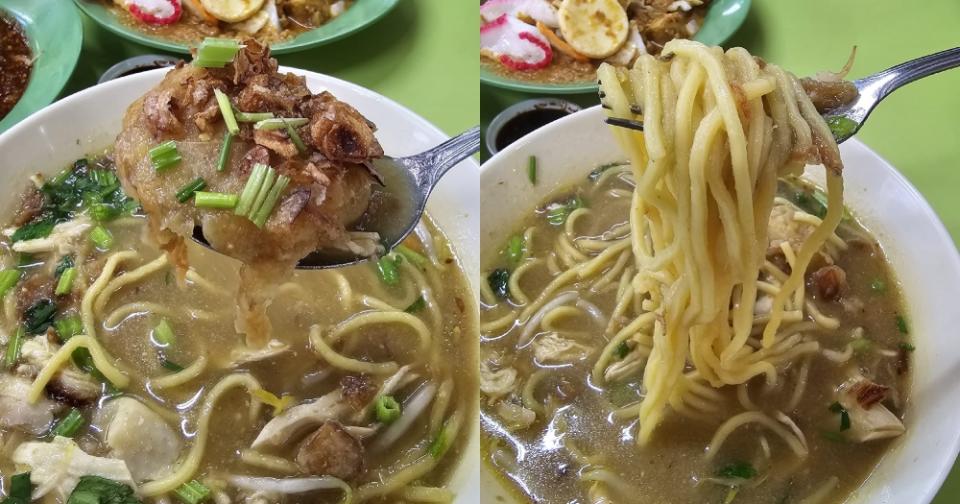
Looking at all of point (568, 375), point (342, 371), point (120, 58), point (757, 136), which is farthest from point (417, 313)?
point (120, 58)

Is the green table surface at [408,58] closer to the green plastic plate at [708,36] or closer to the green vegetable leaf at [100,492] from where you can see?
the green plastic plate at [708,36]

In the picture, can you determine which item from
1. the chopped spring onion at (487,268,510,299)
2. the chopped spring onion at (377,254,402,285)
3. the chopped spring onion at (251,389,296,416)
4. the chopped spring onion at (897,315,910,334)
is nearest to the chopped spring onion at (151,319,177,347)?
the chopped spring onion at (251,389,296,416)

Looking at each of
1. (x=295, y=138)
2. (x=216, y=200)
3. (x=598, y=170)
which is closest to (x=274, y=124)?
(x=295, y=138)

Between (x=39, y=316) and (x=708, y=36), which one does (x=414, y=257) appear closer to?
(x=39, y=316)

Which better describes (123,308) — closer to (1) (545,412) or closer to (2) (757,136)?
(1) (545,412)

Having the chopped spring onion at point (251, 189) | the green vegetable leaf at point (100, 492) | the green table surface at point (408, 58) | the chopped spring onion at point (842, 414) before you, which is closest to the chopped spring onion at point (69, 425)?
the green vegetable leaf at point (100, 492)

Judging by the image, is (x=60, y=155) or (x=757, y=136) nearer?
(x=757, y=136)
